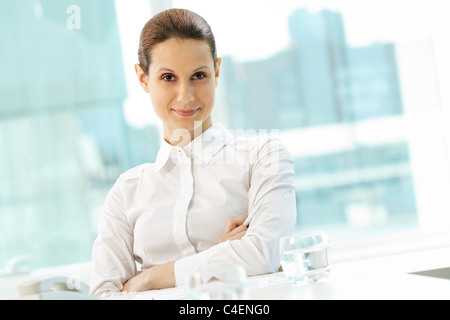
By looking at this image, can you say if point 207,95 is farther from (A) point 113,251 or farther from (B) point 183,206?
(A) point 113,251

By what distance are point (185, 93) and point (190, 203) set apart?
1.00 ft

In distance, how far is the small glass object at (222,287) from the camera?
2.56 feet

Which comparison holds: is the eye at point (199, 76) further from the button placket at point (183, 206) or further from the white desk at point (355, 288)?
the white desk at point (355, 288)

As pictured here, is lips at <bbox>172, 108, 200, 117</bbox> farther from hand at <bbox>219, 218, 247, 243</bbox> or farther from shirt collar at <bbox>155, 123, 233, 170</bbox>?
hand at <bbox>219, 218, 247, 243</bbox>

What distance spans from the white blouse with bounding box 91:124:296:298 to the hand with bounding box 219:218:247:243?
34mm

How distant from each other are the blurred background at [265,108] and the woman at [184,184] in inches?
52.6

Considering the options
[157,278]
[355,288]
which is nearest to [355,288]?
[355,288]

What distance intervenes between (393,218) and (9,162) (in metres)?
2.22

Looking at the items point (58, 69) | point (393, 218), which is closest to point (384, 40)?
point (393, 218)

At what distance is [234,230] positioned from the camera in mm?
1446

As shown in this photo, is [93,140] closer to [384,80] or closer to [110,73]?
[110,73]

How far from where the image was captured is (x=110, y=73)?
9.70ft

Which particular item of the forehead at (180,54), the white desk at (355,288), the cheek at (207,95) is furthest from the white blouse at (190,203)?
the white desk at (355,288)

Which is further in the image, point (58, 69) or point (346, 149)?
point (346, 149)
